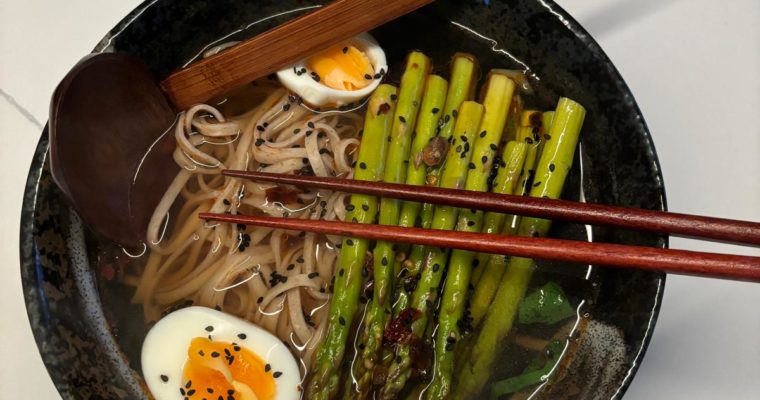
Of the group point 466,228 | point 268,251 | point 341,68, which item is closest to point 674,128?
point 466,228

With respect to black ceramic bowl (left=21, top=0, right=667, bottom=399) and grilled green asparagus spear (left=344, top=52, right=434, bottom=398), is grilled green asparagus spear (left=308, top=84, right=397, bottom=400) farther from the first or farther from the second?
black ceramic bowl (left=21, top=0, right=667, bottom=399)

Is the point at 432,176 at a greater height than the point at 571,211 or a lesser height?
greater

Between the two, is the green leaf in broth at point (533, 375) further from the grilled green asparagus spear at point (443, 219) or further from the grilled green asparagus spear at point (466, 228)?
the grilled green asparagus spear at point (443, 219)

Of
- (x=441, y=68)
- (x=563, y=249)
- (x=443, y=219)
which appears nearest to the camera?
(x=563, y=249)

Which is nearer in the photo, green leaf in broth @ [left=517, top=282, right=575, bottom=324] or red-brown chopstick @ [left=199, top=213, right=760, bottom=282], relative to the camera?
red-brown chopstick @ [left=199, top=213, right=760, bottom=282]

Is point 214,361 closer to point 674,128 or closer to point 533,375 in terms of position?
point 533,375

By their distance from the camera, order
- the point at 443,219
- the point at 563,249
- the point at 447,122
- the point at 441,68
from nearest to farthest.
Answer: the point at 563,249
the point at 443,219
the point at 447,122
the point at 441,68

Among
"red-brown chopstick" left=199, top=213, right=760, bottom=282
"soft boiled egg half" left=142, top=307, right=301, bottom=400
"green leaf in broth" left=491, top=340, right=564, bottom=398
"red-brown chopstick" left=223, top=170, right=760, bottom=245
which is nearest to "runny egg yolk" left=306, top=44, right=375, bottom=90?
"red-brown chopstick" left=223, top=170, right=760, bottom=245

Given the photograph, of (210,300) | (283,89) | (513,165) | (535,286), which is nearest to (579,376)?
(535,286)
